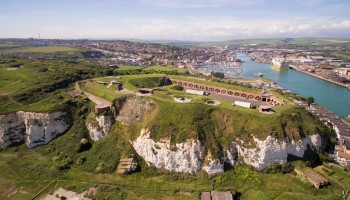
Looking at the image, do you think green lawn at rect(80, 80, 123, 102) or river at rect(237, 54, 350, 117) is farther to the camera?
river at rect(237, 54, 350, 117)

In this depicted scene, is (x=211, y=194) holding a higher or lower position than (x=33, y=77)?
lower

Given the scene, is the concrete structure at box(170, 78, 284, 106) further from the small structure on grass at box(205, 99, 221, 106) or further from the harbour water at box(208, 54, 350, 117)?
the harbour water at box(208, 54, 350, 117)

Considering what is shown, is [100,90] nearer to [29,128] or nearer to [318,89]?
[29,128]

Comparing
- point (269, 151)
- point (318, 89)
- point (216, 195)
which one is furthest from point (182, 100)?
point (318, 89)

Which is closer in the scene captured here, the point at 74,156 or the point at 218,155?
the point at 218,155

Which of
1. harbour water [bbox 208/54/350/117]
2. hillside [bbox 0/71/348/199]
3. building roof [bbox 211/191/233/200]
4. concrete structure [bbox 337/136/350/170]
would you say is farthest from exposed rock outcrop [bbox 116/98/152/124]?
harbour water [bbox 208/54/350/117]

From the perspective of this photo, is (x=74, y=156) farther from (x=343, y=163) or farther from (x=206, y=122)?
(x=343, y=163)

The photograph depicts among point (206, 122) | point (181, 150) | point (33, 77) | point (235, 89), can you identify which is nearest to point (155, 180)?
point (181, 150)
